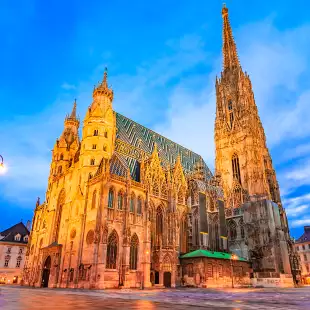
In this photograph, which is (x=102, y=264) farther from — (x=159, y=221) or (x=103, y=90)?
(x=103, y=90)

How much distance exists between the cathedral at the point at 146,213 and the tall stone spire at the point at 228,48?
18113 mm

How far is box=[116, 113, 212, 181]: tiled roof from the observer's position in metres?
49.7

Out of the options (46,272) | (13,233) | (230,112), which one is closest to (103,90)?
(46,272)

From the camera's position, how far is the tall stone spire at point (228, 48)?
7925 centimetres

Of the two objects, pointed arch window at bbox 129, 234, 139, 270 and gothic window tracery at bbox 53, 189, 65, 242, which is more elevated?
gothic window tracery at bbox 53, 189, 65, 242

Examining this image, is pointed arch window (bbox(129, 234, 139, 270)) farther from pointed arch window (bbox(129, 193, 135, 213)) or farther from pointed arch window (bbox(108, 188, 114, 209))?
pointed arch window (bbox(108, 188, 114, 209))

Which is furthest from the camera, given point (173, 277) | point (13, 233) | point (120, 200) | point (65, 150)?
point (13, 233)

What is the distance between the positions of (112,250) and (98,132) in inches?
749

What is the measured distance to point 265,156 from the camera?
6806 centimetres

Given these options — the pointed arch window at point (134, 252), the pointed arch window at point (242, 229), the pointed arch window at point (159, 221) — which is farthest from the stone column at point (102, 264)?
the pointed arch window at point (242, 229)

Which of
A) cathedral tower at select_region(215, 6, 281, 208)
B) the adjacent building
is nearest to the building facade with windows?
cathedral tower at select_region(215, 6, 281, 208)

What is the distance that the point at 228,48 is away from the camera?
272ft

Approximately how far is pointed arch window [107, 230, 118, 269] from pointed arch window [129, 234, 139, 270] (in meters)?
2.74

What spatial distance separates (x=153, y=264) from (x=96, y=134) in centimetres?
2246
